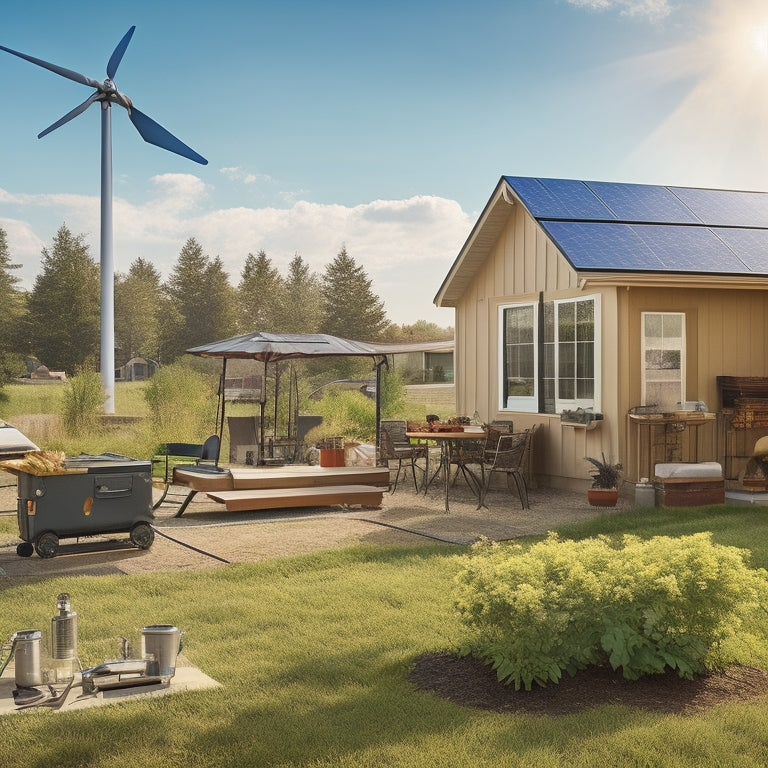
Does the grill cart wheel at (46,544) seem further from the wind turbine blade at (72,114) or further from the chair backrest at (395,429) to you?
the wind turbine blade at (72,114)

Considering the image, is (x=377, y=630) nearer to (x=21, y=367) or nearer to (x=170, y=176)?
(x=21, y=367)

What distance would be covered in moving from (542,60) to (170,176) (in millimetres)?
36893

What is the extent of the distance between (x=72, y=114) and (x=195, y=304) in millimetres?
28418

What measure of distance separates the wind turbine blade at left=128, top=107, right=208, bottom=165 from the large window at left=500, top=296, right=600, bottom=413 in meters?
10.4

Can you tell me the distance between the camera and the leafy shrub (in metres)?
17.7

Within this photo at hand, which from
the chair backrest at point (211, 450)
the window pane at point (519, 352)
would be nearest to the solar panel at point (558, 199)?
the window pane at point (519, 352)

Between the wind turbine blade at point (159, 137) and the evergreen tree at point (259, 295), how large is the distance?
28.1 meters

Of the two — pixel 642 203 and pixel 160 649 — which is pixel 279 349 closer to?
pixel 642 203

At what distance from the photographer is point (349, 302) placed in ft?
164

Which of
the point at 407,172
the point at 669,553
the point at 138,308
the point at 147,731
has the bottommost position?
the point at 147,731

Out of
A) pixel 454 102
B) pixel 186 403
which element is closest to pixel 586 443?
pixel 186 403

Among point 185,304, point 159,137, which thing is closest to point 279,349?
point 159,137

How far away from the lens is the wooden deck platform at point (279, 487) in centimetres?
973

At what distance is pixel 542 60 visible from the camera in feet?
59.4
